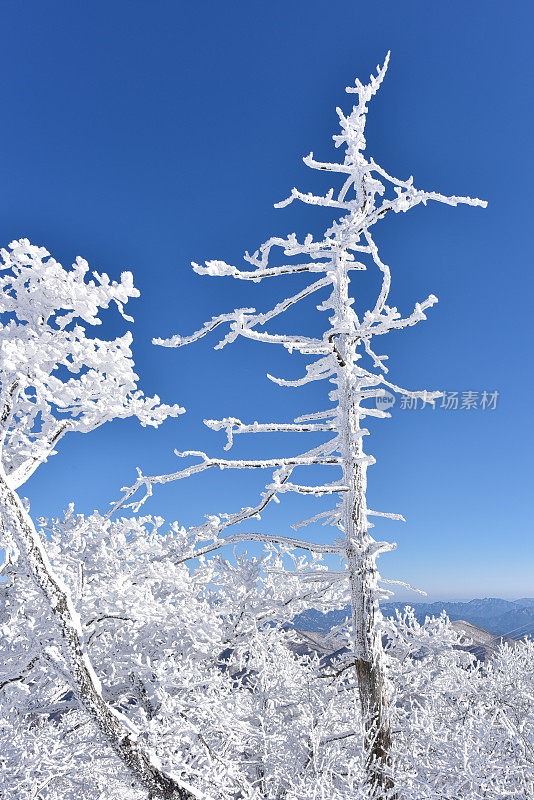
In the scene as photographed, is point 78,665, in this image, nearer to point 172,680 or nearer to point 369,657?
point 172,680

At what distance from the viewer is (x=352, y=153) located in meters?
6.08

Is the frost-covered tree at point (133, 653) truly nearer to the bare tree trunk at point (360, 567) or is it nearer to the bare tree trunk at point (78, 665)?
the bare tree trunk at point (78, 665)

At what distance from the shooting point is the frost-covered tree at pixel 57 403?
14.1ft

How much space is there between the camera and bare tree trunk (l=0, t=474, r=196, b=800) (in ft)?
13.8

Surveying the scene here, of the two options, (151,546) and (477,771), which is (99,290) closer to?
(151,546)

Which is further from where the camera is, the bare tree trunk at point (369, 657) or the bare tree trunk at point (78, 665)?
the bare tree trunk at point (369, 657)

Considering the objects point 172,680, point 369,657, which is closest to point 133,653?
point 172,680

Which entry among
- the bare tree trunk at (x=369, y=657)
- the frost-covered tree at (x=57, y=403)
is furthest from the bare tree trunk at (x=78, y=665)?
the bare tree trunk at (x=369, y=657)

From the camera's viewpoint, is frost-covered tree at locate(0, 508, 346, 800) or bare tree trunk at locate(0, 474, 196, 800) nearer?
bare tree trunk at locate(0, 474, 196, 800)

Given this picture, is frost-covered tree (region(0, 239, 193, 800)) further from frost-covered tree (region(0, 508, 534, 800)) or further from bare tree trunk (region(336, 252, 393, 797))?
bare tree trunk (region(336, 252, 393, 797))

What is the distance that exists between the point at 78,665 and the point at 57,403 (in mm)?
2959

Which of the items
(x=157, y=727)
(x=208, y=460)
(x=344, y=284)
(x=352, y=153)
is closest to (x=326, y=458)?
(x=208, y=460)

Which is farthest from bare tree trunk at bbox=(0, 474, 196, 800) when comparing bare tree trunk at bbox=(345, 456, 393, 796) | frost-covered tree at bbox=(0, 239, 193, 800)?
bare tree trunk at bbox=(345, 456, 393, 796)

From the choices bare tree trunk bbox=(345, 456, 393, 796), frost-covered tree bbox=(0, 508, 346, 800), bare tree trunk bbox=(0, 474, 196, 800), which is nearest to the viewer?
bare tree trunk bbox=(0, 474, 196, 800)
